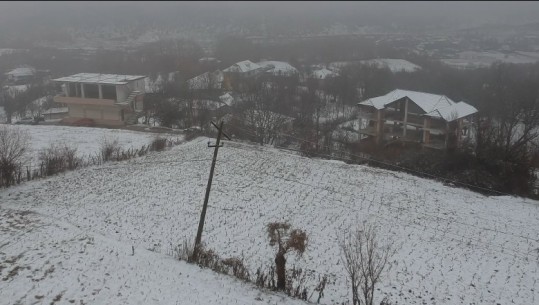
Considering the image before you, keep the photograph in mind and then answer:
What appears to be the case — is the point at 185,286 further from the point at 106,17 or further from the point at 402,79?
the point at 106,17

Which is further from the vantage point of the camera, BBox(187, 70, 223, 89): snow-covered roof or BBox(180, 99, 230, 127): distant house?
BBox(187, 70, 223, 89): snow-covered roof

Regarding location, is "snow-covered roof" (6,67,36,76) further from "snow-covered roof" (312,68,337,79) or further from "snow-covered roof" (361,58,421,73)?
"snow-covered roof" (361,58,421,73)

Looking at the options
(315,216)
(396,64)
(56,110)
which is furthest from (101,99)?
(396,64)

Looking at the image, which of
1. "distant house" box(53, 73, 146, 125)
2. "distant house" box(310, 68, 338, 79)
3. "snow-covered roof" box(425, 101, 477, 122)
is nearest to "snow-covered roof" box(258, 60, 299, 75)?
"distant house" box(310, 68, 338, 79)

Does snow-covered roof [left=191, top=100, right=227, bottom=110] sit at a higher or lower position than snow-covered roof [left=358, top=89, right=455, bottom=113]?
lower

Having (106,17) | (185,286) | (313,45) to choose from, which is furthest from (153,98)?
(106,17)

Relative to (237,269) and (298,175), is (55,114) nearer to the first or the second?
(298,175)
